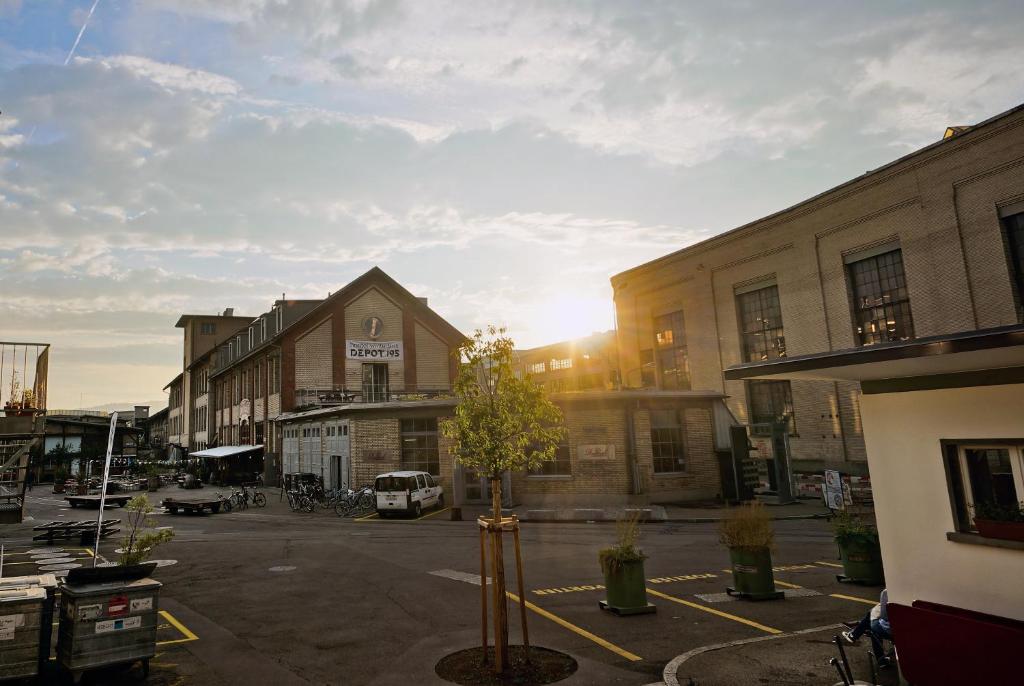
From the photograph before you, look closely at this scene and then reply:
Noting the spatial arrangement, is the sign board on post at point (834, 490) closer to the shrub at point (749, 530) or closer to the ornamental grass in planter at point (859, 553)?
the ornamental grass in planter at point (859, 553)

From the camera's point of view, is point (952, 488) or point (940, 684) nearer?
point (940, 684)

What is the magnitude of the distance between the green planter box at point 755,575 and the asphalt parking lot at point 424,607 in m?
0.27

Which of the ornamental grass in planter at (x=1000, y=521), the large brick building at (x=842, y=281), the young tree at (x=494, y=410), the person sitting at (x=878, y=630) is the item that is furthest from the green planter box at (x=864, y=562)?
the large brick building at (x=842, y=281)

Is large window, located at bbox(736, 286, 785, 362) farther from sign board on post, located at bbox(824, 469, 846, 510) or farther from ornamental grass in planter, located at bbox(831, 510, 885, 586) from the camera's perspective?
ornamental grass in planter, located at bbox(831, 510, 885, 586)

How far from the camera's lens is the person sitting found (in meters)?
7.61

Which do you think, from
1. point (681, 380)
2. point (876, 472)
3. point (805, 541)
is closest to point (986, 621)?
point (876, 472)

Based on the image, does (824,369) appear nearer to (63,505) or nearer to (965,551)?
(965,551)

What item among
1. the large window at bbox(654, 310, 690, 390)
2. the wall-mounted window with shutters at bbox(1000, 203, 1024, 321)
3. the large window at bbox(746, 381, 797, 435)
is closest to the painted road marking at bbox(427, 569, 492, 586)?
the large window at bbox(746, 381, 797, 435)

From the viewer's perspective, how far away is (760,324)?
39.5 meters

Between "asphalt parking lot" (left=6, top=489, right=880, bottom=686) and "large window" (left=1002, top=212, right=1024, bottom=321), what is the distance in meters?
16.5

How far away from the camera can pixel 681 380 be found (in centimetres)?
4450

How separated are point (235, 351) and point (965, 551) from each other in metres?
58.2

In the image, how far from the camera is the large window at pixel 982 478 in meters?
6.50

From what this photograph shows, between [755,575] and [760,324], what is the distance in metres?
30.8
